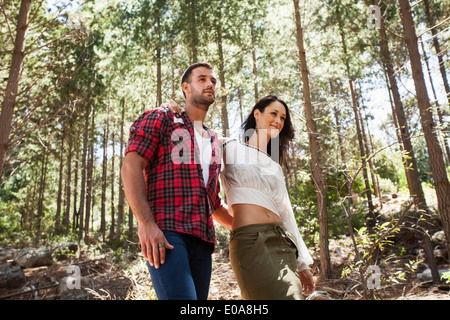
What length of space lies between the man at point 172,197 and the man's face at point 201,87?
0.55 ft

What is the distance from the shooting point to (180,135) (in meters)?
1.70

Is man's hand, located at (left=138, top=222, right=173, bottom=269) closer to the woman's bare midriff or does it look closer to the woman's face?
the woman's bare midriff

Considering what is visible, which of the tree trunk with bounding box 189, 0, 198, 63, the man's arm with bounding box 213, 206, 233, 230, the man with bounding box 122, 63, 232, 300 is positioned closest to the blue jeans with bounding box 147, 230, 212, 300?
the man with bounding box 122, 63, 232, 300

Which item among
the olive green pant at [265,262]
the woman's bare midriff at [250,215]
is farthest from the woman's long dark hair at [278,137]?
the olive green pant at [265,262]

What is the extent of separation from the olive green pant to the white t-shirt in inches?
17.5

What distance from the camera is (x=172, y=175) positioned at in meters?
1.57

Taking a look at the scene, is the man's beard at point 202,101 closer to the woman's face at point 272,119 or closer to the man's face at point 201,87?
the man's face at point 201,87

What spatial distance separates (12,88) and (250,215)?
4.80 metres

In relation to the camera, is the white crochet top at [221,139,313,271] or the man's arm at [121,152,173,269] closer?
the man's arm at [121,152,173,269]

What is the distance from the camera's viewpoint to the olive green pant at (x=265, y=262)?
5.54ft

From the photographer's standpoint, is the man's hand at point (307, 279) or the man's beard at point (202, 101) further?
the man's hand at point (307, 279)

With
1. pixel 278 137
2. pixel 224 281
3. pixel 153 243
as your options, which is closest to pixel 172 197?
pixel 153 243

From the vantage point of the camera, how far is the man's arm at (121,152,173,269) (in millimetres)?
1346

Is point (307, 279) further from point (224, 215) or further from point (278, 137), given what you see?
point (278, 137)
